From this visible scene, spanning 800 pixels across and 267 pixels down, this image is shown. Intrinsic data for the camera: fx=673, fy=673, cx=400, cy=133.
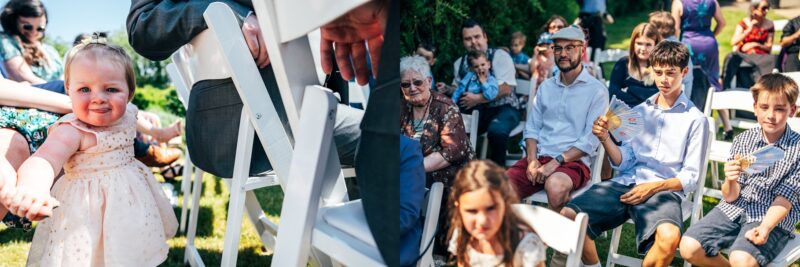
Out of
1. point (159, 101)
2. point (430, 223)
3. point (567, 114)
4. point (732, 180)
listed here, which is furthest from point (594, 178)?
point (159, 101)

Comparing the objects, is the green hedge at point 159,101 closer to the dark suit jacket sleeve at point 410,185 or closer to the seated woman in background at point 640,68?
the seated woman in background at point 640,68

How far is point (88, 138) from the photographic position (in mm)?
2369

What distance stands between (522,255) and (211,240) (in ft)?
9.45

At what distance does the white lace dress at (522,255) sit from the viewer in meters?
1.78

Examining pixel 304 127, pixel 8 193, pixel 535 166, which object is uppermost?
pixel 304 127

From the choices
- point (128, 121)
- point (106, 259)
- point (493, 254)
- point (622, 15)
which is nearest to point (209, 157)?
point (128, 121)

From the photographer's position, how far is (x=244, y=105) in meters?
2.38

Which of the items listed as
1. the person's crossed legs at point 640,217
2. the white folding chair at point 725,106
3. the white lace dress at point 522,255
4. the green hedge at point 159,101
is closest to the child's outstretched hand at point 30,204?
the white lace dress at point 522,255

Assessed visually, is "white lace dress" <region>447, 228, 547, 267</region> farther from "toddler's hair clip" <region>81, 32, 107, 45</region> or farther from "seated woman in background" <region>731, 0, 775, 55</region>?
"seated woman in background" <region>731, 0, 775, 55</region>

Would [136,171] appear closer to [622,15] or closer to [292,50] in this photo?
[292,50]

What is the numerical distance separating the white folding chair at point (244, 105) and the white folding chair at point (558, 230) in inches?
23.1

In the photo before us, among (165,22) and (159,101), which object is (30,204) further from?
(159,101)

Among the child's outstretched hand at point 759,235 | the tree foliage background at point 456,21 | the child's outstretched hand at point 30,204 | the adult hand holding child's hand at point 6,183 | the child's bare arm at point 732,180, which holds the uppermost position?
the tree foliage background at point 456,21

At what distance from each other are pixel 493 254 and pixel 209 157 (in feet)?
4.88
